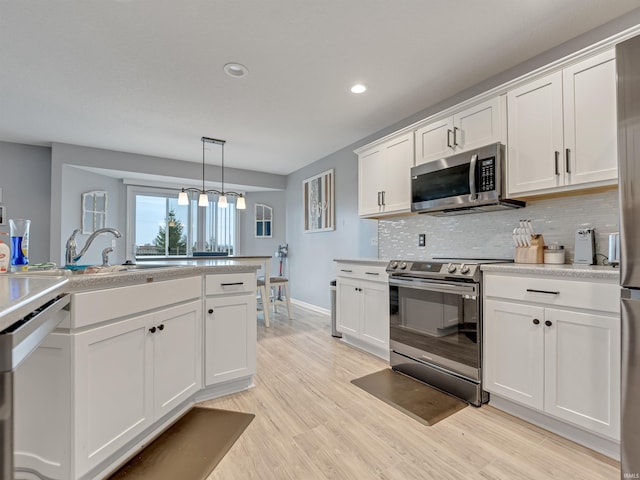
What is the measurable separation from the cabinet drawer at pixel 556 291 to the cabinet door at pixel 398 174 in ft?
4.06

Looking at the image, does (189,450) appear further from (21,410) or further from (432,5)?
(432,5)

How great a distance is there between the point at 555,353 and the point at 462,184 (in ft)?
4.33

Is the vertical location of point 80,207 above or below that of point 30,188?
below

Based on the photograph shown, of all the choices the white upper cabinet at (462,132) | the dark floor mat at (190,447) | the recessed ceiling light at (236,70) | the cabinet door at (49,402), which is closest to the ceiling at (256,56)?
the recessed ceiling light at (236,70)

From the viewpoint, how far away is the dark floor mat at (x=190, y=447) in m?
1.45

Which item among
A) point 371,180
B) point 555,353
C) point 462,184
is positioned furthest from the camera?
point 371,180

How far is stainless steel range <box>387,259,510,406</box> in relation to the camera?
2084mm

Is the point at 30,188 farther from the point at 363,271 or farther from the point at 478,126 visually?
the point at 478,126

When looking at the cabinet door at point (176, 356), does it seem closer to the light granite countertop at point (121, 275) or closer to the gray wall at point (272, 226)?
the light granite countertop at point (121, 275)

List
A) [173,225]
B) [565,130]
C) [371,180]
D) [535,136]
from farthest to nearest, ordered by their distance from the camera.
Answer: [173,225]
[371,180]
[535,136]
[565,130]

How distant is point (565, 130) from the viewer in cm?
193

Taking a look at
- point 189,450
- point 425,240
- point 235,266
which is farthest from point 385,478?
point 425,240

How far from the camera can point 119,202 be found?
5.12m

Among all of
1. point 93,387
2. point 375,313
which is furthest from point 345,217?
point 93,387
